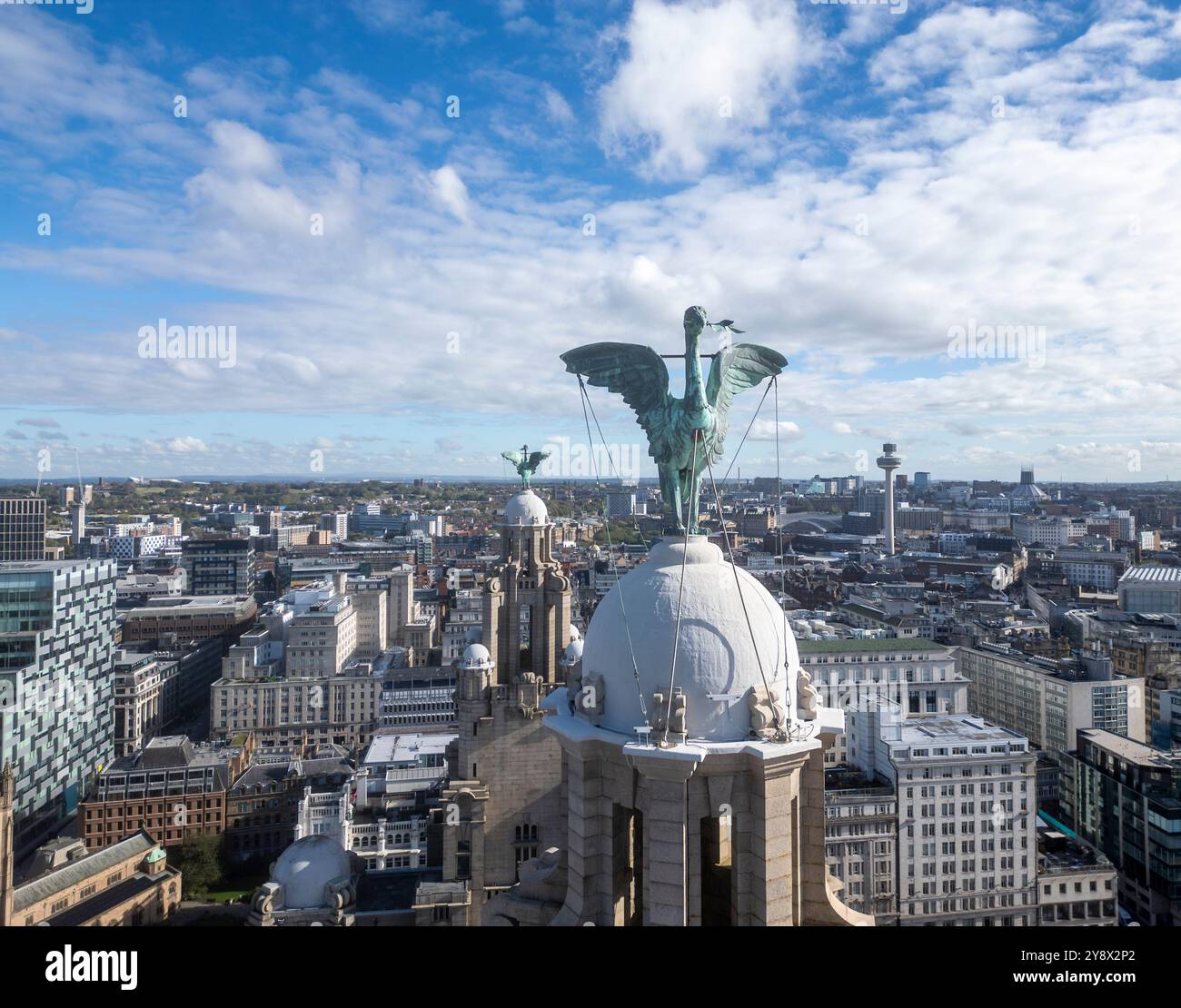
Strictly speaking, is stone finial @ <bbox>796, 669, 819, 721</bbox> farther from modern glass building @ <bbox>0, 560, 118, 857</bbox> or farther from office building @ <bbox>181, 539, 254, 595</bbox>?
office building @ <bbox>181, 539, 254, 595</bbox>

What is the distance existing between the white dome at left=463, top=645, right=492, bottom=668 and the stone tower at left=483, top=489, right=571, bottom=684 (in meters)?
1.71

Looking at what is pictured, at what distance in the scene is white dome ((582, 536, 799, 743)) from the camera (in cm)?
916

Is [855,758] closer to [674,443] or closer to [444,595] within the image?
[674,443]

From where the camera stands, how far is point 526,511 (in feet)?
122

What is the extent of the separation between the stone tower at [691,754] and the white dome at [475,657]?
24.0 meters

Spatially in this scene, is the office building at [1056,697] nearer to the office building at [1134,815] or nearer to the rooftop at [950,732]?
the office building at [1134,815]

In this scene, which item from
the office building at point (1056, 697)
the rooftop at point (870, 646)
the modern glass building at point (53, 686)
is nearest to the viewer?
the modern glass building at point (53, 686)

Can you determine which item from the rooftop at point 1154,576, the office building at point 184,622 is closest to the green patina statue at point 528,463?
the office building at point 184,622

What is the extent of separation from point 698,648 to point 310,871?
1246 inches

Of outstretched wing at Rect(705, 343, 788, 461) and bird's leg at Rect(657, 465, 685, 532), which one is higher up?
outstretched wing at Rect(705, 343, 788, 461)

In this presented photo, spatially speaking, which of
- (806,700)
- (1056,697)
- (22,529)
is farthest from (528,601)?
(22,529)

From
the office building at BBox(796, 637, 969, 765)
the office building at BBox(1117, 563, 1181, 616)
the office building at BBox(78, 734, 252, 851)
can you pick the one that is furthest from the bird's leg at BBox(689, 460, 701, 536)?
the office building at BBox(1117, 563, 1181, 616)

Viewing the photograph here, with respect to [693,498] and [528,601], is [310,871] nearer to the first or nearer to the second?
[528,601]

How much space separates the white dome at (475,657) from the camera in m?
33.7
